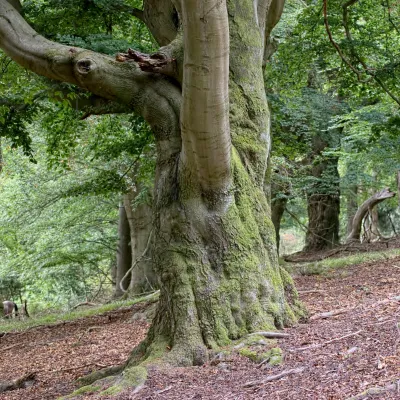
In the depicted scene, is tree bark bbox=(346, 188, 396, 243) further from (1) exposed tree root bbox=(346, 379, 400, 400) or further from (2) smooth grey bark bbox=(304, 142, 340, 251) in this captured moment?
(1) exposed tree root bbox=(346, 379, 400, 400)

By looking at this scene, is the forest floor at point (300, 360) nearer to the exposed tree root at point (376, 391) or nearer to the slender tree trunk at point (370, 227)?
the exposed tree root at point (376, 391)

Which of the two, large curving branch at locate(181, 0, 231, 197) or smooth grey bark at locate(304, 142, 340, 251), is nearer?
large curving branch at locate(181, 0, 231, 197)

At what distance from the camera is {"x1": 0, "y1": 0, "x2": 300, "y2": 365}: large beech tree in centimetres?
429

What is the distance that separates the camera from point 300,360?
3773 mm

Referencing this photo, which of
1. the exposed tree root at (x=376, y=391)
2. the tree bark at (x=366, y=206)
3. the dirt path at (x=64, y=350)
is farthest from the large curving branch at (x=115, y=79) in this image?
the tree bark at (x=366, y=206)

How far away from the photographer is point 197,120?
4117 mm

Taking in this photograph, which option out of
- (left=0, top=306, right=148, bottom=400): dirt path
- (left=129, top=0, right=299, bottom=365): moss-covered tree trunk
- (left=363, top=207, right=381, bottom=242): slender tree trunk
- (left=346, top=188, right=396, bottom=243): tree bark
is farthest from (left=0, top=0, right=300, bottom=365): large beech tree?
(left=363, top=207, right=381, bottom=242): slender tree trunk

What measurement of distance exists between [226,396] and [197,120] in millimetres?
1893

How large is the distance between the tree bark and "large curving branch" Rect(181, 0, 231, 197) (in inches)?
382

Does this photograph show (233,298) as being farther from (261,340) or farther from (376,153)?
(376,153)

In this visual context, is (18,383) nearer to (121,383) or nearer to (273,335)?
(121,383)

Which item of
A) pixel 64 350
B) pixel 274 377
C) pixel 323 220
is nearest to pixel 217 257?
pixel 274 377

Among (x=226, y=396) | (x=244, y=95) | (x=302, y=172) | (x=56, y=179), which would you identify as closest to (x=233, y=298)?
(x=226, y=396)

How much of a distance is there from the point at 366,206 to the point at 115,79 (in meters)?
10.4
